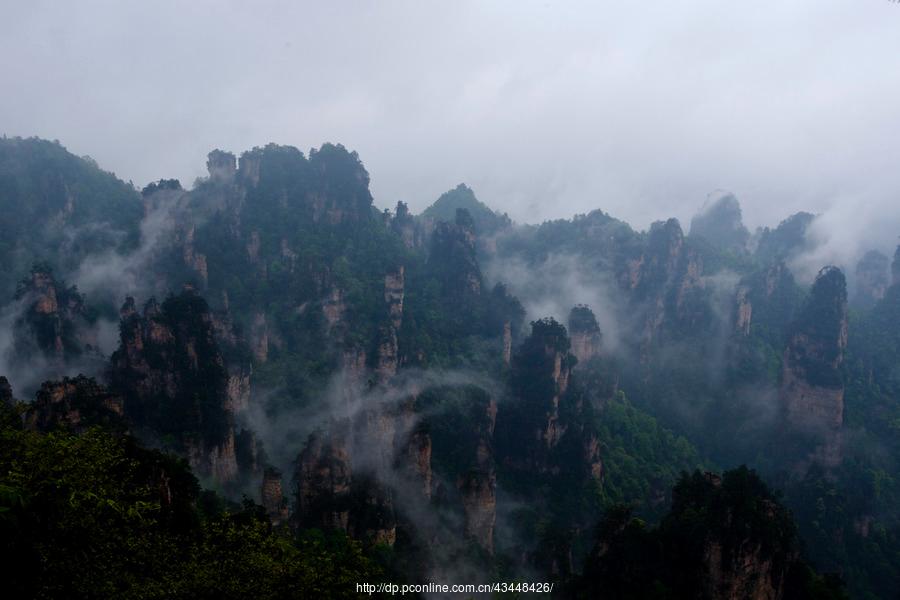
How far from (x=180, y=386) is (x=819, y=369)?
252 feet

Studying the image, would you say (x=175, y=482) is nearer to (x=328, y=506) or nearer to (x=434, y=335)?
(x=328, y=506)

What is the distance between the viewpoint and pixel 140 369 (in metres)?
57.1

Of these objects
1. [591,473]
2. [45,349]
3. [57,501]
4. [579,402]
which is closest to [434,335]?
[579,402]

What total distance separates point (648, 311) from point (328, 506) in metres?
74.9

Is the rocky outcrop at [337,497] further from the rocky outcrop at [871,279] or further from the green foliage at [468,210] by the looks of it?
the rocky outcrop at [871,279]

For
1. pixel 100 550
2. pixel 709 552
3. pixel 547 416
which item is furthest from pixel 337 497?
pixel 547 416

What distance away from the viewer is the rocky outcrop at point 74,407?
43.8 meters

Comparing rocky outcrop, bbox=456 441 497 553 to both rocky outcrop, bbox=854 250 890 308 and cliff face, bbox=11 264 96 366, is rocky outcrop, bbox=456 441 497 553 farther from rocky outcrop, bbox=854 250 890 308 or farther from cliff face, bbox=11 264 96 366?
rocky outcrop, bbox=854 250 890 308

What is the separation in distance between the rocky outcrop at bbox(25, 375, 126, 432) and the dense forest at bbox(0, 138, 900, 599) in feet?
0.73

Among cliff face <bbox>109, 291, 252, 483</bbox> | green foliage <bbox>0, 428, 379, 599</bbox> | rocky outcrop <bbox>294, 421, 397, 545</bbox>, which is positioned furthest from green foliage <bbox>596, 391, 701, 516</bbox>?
green foliage <bbox>0, 428, 379, 599</bbox>

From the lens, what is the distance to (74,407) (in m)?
45.1

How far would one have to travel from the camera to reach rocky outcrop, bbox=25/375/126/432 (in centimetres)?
4375

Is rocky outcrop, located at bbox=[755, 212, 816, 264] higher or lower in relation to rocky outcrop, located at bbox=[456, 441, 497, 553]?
higher

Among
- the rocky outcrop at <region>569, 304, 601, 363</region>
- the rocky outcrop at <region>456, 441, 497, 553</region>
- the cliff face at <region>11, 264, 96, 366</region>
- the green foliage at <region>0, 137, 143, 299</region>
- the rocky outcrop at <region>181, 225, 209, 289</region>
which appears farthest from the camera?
the green foliage at <region>0, 137, 143, 299</region>
